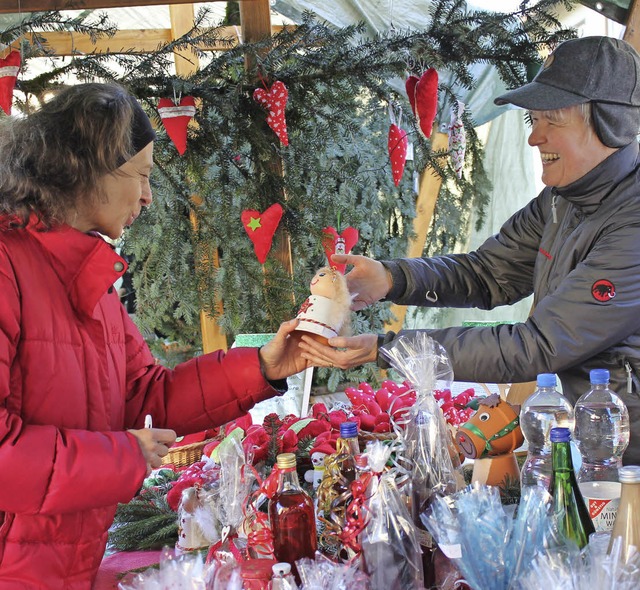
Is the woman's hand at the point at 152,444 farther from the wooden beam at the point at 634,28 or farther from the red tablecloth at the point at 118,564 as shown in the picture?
the wooden beam at the point at 634,28

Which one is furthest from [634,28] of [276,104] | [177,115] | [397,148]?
[177,115]

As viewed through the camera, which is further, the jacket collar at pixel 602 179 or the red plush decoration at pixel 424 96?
the red plush decoration at pixel 424 96

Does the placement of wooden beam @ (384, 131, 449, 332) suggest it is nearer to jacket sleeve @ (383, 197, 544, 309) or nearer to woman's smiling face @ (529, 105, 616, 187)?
jacket sleeve @ (383, 197, 544, 309)

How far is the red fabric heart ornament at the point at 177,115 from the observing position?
229cm

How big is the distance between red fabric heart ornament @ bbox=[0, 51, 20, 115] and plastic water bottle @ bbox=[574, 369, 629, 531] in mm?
1923

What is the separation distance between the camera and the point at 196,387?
1.84 meters

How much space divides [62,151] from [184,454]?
1.17 metres

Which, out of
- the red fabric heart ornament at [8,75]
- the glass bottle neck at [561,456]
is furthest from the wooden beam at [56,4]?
the glass bottle neck at [561,456]

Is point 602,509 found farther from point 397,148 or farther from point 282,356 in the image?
point 397,148

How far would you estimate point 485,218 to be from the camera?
6117 millimetres

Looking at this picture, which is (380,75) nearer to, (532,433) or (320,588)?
(532,433)

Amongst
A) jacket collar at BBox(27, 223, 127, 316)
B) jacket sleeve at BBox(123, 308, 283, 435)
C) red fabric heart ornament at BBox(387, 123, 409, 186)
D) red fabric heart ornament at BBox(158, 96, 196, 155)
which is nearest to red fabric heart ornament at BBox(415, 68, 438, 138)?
red fabric heart ornament at BBox(387, 123, 409, 186)

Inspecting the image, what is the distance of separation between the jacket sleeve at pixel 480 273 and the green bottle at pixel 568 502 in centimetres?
108

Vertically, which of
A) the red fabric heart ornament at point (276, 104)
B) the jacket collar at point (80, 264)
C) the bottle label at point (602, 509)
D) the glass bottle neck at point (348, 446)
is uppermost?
the red fabric heart ornament at point (276, 104)
